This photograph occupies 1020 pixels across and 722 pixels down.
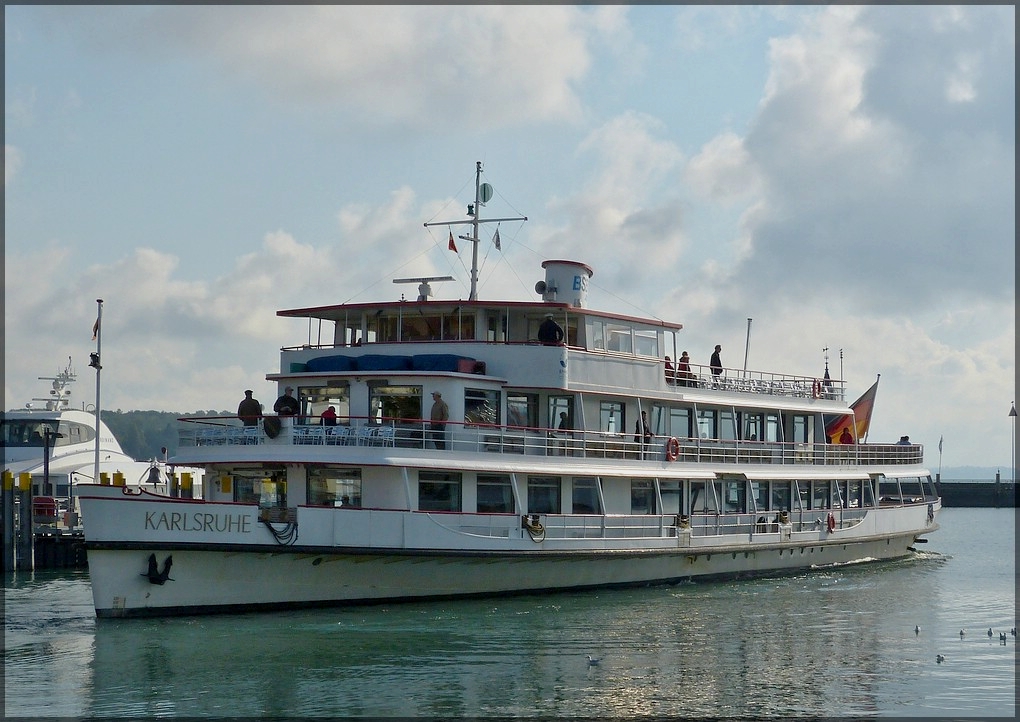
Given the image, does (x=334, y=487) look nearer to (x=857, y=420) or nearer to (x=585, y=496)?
(x=585, y=496)

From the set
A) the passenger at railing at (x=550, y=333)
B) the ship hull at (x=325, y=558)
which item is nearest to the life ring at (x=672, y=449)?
the ship hull at (x=325, y=558)

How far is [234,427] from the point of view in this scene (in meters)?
25.7

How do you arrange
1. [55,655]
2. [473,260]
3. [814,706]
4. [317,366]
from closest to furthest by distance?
[814,706] < [55,655] < [317,366] < [473,260]

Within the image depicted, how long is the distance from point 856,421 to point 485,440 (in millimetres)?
18439

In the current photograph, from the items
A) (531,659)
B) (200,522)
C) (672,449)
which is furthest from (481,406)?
(531,659)

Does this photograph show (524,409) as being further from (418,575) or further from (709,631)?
(709,631)

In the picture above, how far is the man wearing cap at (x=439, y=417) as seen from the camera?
84.0 feet

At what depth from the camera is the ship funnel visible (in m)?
29.8

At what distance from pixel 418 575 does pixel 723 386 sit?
468 inches

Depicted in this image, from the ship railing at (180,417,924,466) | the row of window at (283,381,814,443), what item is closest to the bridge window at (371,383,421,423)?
the row of window at (283,381,814,443)

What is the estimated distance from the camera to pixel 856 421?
40344 mm

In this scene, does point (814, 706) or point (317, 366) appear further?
point (317, 366)

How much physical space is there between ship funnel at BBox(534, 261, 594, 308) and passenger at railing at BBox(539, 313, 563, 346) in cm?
240

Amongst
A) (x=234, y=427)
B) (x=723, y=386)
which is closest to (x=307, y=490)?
(x=234, y=427)
